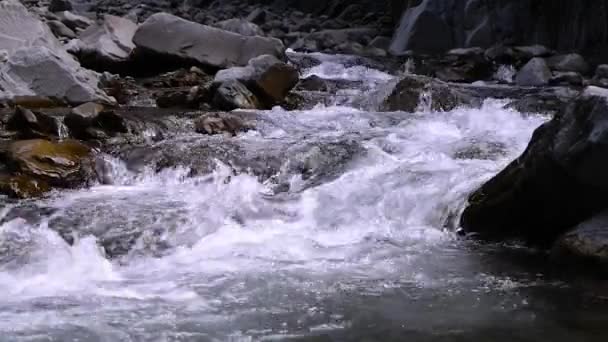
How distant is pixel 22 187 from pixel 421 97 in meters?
4.95

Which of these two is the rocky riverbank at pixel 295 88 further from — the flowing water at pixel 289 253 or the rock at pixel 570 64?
the flowing water at pixel 289 253

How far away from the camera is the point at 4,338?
12.4 ft

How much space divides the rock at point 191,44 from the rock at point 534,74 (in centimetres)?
417

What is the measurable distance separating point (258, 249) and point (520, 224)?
5.79 ft

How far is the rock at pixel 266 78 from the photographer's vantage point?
9.75 meters

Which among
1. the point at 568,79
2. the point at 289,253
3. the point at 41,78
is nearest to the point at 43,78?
the point at 41,78

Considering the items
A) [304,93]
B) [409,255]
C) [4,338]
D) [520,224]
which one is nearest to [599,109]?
[520,224]

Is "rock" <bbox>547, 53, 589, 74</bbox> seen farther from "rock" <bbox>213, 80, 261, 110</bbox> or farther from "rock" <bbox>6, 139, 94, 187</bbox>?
"rock" <bbox>6, 139, 94, 187</bbox>

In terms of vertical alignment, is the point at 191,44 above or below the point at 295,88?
above

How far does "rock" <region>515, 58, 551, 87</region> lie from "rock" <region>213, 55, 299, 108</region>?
4.65 metres

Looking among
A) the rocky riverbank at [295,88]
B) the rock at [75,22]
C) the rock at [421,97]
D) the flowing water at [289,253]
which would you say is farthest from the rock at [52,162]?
the rock at [75,22]

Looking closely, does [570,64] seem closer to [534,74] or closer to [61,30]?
[534,74]

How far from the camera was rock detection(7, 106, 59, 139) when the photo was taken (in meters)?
7.59

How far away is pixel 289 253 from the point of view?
209 inches
